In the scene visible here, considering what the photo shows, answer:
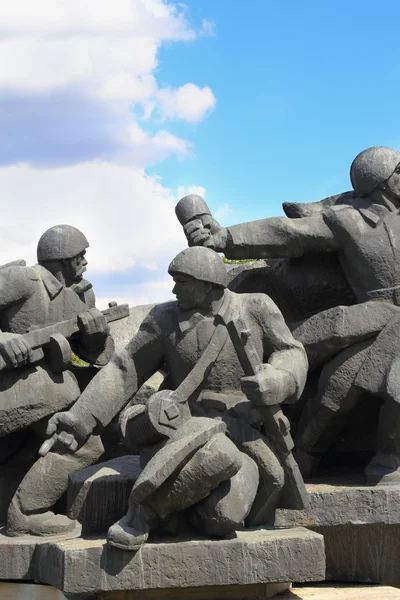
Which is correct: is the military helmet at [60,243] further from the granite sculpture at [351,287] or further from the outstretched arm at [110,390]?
the outstretched arm at [110,390]

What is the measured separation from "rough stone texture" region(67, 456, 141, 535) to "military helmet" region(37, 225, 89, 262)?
4.76ft

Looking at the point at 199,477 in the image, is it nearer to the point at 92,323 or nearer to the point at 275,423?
the point at 275,423

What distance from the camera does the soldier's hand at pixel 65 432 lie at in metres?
5.44

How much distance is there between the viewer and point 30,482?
5668mm

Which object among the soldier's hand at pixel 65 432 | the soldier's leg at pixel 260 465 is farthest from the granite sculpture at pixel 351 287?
the soldier's hand at pixel 65 432

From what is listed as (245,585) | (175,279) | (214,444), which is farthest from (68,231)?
(245,585)

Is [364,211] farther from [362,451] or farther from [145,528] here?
[145,528]

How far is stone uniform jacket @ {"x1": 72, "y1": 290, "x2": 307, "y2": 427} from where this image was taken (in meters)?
5.43

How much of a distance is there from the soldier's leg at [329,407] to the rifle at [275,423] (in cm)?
68

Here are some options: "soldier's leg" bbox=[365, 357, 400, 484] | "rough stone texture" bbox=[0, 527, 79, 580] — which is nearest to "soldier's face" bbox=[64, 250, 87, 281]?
"rough stone texture" bbox=[0, 527, 79, 580]

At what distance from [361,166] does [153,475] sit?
2.59 metres

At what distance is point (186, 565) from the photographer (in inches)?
188

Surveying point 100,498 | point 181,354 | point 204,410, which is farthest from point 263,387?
point 100,498

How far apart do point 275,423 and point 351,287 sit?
1492mm
